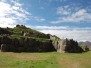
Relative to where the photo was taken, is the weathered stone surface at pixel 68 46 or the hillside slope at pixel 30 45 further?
the weathered stone surface at pixel 68 46

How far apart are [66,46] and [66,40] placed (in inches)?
107

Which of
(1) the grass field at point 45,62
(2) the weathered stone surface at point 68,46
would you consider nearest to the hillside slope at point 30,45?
(2) the weathered stone surface at point 68,46

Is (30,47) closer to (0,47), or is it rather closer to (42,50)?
(42,50)

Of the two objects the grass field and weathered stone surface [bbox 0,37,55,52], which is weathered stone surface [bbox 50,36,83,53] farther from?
the grass field

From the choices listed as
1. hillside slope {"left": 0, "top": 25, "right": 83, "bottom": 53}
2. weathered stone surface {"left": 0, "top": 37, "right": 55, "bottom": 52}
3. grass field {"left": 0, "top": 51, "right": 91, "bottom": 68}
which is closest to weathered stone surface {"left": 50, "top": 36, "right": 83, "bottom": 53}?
hillside slope {"left": 0, "top": 25, "right": 83, "bottom": 53}

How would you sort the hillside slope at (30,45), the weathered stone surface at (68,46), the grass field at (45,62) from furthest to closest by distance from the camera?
the weathered stone surface at (68,46) < the hillside slope at (30,45) < the grass field at (45,62)

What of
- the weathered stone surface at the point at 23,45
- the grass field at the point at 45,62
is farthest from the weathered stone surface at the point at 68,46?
the grass field at the point at 45,62

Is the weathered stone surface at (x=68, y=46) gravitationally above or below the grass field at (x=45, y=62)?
above

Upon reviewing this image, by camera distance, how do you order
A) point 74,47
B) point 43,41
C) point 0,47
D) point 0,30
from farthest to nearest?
1. point 0,30
2. point 43,41
3. point 74,47
4. point 0,47

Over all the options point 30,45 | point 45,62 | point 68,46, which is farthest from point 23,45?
point 45,62

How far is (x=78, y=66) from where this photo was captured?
3847 cm

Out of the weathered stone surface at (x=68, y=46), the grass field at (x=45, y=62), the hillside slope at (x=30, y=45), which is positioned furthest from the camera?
the weathered stone surface at (x=68, y=46)

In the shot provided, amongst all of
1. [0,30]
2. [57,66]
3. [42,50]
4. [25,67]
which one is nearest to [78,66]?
[57,66]

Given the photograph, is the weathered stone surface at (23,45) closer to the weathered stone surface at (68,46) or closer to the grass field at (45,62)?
the weathered stone surface at (68,46)
